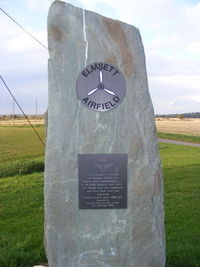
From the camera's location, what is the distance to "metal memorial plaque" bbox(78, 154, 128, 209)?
445 cm

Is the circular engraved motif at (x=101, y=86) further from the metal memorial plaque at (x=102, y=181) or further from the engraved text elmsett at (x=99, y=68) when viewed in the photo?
the metal memorial plaque at (x=102, y=181)

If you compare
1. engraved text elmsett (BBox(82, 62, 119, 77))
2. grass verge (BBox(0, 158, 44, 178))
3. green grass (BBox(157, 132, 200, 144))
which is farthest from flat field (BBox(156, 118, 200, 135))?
engraved text elmsett (BBox(82, 62, 119, 77))

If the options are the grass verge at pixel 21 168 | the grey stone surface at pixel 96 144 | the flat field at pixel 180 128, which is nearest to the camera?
the grey stone surface at pixel 96 144

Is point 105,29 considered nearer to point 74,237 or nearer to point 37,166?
point 74,237

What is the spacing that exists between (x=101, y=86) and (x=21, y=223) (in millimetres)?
4181

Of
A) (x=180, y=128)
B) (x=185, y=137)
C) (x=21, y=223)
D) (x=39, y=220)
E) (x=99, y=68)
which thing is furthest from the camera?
(x=180, y=128)

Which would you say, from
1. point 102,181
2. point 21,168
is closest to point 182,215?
point 102,181

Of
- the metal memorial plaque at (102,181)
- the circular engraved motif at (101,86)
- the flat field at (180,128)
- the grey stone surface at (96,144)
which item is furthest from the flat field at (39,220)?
the flat field at (180,128)

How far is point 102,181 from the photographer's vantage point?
4.53m

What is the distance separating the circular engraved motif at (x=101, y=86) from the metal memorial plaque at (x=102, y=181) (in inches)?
24.7

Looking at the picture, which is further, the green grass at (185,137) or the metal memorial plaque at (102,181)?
the green grass at (185,137)

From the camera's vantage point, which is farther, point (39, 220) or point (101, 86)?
point (39, 220)

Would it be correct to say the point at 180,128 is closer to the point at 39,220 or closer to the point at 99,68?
the point at 39,220

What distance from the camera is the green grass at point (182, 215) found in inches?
227
